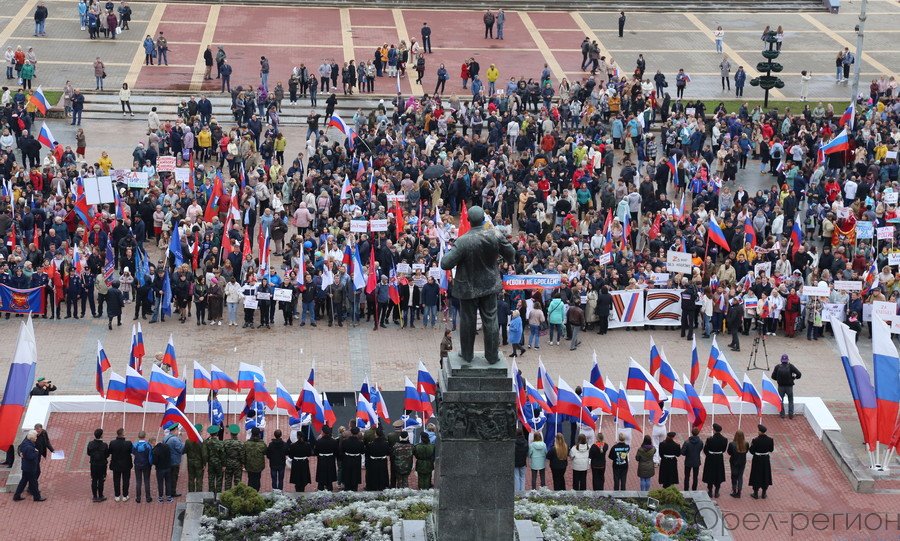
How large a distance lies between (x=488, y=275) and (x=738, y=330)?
1585 cm

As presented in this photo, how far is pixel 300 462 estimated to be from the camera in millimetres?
30203

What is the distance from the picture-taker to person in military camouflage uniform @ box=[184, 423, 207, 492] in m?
29.7

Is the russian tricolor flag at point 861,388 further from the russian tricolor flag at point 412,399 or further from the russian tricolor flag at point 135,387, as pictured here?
the russian tricolor flag at point 135,387

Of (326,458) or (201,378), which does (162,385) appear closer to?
(201,378)

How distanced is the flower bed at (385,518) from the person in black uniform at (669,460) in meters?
1.38

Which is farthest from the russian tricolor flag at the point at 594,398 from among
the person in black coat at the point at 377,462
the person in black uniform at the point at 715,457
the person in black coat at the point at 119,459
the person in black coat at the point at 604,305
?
the person in black coat at the point at 119,459

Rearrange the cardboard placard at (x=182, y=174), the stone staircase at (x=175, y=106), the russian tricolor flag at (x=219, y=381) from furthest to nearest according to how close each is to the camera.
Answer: the stone staircase at (x=175, y=106) < the cardboard placard at (x=182, y=174) < the russian tricolor flag at (x=219, y=381)

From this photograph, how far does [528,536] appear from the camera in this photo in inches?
1016

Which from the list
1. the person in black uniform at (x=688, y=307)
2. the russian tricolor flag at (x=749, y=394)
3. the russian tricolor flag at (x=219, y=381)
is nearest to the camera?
the russian tricolor flag at (x=219, y=381)

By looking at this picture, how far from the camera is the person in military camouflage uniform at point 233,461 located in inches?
1173

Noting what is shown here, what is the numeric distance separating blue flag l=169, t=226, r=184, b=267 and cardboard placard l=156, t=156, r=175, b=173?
18.3 ft

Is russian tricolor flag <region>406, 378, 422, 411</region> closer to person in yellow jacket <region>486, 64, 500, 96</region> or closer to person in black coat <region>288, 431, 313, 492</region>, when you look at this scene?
person in black coat <region>288, 431, 313, 492</region>

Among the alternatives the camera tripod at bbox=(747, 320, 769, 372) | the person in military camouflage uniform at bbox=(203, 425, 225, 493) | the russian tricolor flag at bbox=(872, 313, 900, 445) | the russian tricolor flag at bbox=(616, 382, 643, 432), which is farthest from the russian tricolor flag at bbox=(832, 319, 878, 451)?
the person in military camouflage uniform at bbox=(203, 425, 225, 493)

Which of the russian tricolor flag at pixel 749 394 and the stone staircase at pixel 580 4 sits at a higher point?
the stone staircase at pixel 580 4
